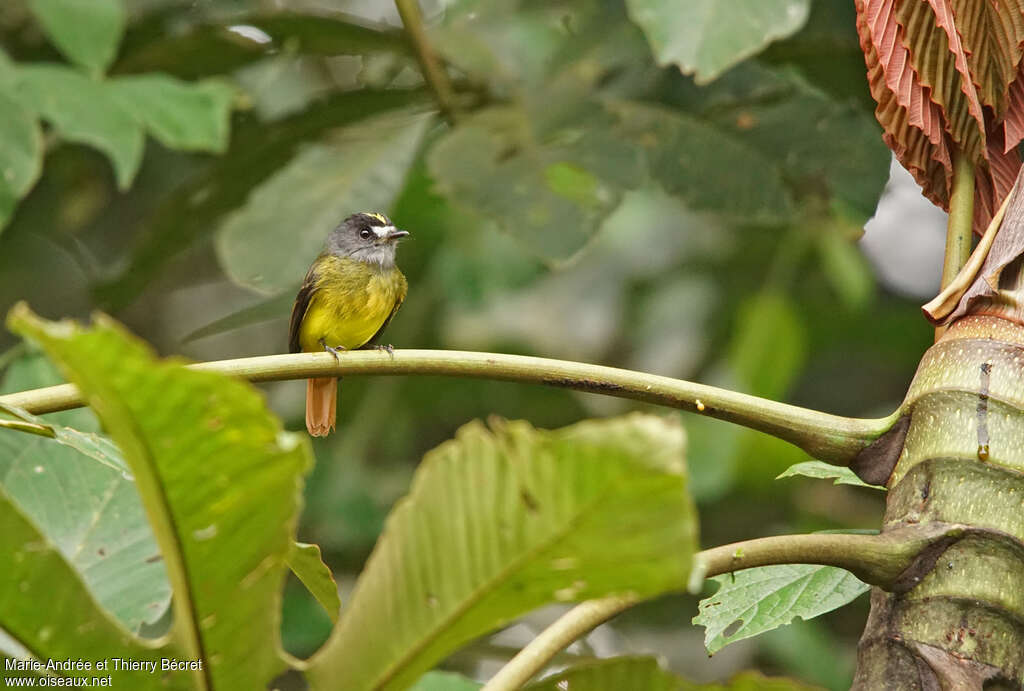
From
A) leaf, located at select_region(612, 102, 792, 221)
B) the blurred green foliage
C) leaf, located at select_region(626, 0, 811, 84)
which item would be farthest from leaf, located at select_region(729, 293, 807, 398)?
leaf, located at select_region(626, 0, 811, 84)

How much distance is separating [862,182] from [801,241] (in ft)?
4.81

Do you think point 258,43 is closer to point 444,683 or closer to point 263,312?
point 263,312

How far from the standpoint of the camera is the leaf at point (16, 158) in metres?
2.29

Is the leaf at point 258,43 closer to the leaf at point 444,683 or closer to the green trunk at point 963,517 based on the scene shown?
the leaf at point 444,683

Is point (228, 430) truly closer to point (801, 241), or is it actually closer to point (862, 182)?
point (862, 182)

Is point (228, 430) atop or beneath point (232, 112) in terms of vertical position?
atop

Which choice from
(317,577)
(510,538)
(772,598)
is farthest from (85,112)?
(510,538)

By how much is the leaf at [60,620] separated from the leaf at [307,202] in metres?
1.68

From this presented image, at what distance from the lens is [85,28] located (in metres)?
2.47

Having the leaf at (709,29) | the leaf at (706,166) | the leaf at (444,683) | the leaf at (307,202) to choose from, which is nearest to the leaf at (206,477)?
the leaf at (444,683)

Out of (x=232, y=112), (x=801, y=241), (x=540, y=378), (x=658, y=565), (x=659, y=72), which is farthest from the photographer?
(x=801, y=241)

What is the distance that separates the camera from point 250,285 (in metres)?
2.47

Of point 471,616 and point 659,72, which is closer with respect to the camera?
point 471,616

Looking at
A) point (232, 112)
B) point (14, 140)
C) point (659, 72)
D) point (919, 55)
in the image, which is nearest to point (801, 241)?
point (659, 72)
